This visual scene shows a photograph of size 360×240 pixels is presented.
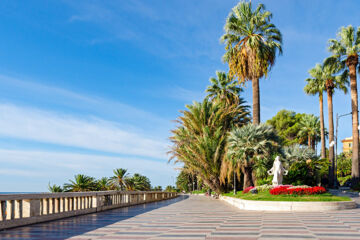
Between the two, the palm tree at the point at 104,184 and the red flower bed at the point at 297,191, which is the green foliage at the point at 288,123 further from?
the red flower bed at the point at 297,191

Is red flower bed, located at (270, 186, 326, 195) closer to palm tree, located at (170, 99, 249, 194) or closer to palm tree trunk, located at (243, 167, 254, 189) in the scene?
palm tree trunk, located at (243, 167, 254, 189)

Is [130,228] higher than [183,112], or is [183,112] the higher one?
[183,112]

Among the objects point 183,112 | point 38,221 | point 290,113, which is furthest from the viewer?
point 290,113

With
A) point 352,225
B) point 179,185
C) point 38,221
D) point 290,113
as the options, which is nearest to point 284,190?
point 352,225

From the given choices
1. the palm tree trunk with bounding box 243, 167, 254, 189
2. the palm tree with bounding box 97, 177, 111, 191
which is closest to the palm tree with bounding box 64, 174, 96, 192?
the palm tree with bounding box 97, 177, 111, 191

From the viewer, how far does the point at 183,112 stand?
38.4m

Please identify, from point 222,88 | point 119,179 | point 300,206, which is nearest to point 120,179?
point 119,179

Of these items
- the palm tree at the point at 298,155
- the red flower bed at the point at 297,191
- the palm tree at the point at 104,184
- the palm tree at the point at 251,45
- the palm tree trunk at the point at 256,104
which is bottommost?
the palm tree at the point at 104,184

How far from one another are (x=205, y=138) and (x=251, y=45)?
9.51m

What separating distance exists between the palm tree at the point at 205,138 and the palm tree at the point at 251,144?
404 cm

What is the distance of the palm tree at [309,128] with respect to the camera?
71250mm

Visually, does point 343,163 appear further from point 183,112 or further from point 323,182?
point 183,112

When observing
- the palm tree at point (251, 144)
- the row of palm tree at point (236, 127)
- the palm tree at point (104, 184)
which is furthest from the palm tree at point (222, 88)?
the palm tree at point (104, 184)

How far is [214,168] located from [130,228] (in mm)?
24605
